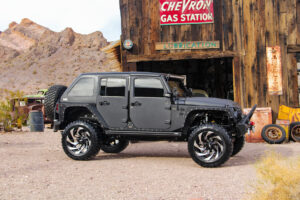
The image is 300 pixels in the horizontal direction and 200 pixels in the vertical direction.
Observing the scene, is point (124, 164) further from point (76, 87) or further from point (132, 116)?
point (76, 87)

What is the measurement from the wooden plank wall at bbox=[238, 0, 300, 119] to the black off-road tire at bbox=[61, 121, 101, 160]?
6.39 m

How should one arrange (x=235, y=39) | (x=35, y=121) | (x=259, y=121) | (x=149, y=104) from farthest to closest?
1. (x=35, y=121)
2. (x=235, y=39)
3. (x=259, y=121)
4. (x=149, y=104)

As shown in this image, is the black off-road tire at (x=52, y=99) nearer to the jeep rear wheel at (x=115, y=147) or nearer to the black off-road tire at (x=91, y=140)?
the black off-road tire at (x=91, y=140)

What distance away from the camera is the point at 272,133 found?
11.1 meters

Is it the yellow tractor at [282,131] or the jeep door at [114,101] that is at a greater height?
the jeep door at [114,101]

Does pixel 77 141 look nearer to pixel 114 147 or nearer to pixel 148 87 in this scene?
pixel 114 147

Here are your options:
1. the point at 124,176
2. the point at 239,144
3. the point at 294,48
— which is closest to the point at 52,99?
the point at 124,176

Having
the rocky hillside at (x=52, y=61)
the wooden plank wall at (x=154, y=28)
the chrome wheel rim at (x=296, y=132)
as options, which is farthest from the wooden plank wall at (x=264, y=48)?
the rocky hillside at (x=52, y=61)

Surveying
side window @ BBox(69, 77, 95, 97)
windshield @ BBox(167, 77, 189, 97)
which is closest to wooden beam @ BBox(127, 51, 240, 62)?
windshield @ BBox(167, 77, 189, 97)

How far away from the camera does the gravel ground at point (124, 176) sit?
15.9 ft

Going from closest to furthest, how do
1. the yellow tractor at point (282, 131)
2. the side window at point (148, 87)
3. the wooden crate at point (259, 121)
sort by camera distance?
the side window at point (148, 87) < the yellow tractor at point (282, 131) < the wooden crate at point (259, 121)

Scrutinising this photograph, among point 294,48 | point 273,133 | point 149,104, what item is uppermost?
point 294,48

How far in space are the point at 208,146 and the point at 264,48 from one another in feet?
22.1

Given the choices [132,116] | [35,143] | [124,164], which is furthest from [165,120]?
[35,143]
